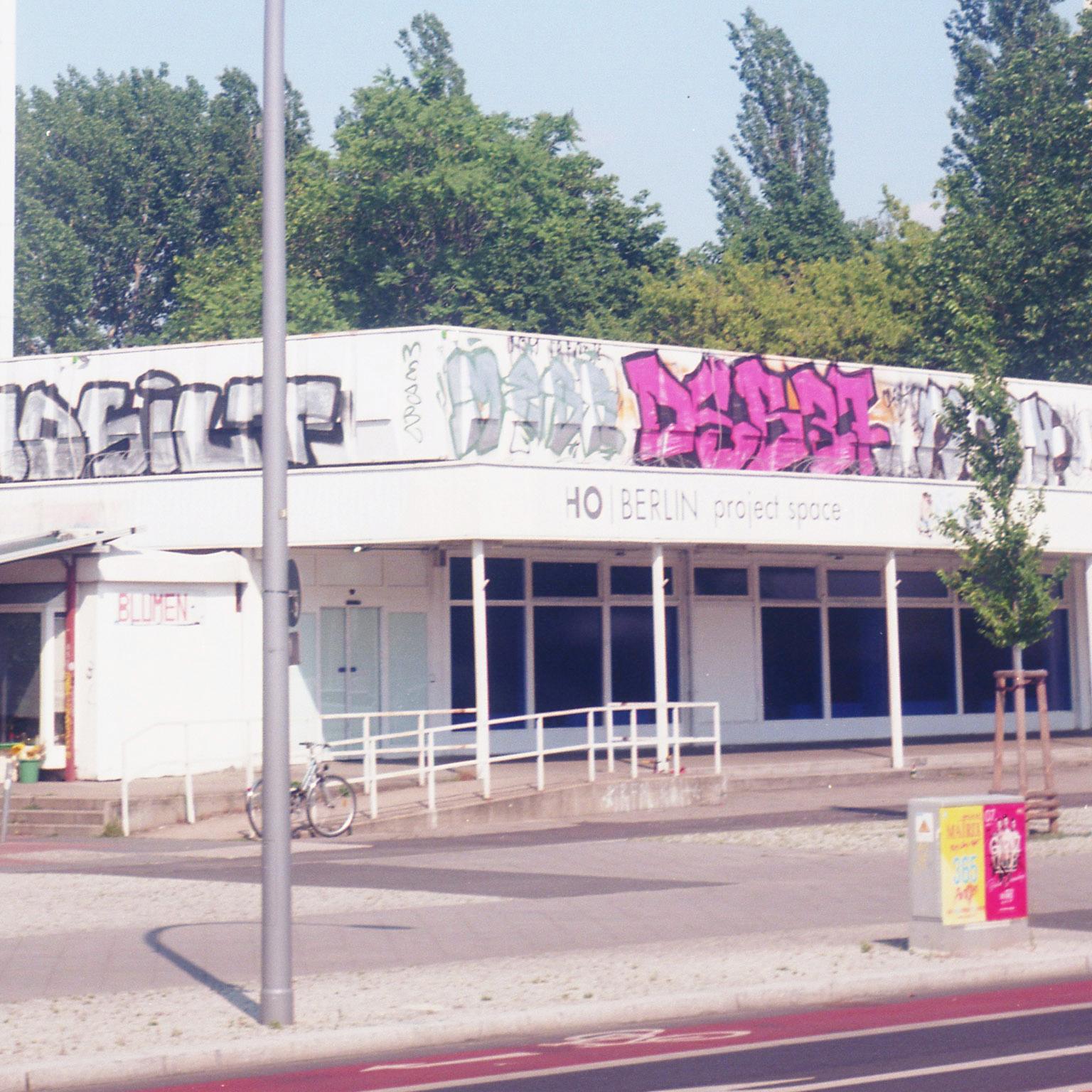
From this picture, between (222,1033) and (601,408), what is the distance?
59.8ft

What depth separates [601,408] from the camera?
26906 millimetres

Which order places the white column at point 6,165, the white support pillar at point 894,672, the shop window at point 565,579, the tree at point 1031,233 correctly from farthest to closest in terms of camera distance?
1. the tree at point 1031,233
2. the white column at point 6,165
3. the shop window at point 565,579
4. the white support pillar at point 894,672

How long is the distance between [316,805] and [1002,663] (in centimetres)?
1739

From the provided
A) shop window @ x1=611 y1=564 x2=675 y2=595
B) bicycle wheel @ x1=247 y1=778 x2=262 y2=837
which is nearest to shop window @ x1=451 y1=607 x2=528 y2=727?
shop window @ x1=611 y1=564 x2=675 y2=595

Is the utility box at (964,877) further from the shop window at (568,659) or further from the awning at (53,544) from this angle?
the shop window at (568,659)

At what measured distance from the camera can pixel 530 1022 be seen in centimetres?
995

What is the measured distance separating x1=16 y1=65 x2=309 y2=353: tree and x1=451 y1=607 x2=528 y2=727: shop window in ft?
120

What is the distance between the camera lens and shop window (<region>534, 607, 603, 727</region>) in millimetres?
29312

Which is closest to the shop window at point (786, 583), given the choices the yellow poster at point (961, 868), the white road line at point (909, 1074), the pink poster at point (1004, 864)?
the pink poster at point (1004, 864)

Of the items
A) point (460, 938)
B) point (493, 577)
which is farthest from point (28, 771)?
point (460, 938)

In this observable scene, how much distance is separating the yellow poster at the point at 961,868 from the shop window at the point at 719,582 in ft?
61.9

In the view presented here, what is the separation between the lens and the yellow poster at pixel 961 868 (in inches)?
467

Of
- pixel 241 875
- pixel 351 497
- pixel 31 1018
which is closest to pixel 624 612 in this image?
pixel 351 497

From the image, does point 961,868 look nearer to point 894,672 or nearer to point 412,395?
point 412,395
